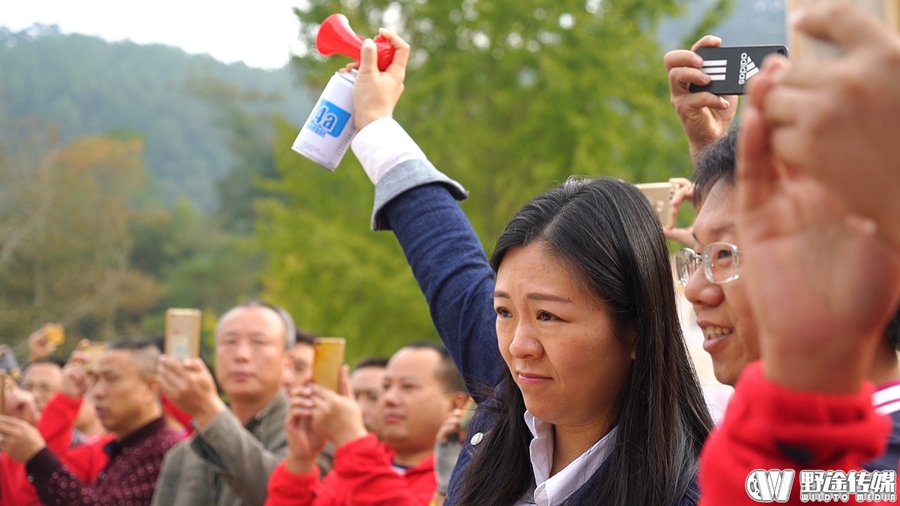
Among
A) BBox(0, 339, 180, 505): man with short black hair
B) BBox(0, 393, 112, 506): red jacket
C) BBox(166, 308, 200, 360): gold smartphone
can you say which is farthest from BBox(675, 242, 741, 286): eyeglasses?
BBox(0, 393, 112, 506): red jacket

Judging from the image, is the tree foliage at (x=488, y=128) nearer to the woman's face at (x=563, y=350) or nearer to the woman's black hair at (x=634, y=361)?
the woman's black hair at (x=634, y=361)

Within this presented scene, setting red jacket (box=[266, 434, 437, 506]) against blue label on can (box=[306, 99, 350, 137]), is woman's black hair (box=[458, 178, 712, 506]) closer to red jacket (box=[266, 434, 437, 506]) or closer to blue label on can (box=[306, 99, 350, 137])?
blue label on can (box=[306, 99, 350, 137])

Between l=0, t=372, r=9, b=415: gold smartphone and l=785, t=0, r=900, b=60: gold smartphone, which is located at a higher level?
l=785, t=0, r=900, b=60: gold smartphone

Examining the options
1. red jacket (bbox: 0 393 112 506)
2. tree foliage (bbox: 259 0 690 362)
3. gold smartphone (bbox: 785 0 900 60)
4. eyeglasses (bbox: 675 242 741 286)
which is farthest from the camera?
tree foliage (bbox: 259 0 690 362)

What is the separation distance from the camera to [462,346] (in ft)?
7.98

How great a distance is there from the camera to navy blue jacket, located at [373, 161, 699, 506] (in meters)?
2.40

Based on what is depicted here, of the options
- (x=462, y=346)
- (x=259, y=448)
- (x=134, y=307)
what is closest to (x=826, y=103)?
(x=462, y=346)

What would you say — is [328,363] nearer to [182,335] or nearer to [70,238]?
[182,335]

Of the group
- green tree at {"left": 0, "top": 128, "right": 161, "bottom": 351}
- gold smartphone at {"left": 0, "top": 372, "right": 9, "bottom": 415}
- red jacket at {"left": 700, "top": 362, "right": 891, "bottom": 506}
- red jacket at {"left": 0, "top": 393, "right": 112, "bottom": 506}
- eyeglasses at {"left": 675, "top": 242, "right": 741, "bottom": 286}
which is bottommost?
red jacket at {"left": 0, "top": 393, "right": 112, "bottom": 506}

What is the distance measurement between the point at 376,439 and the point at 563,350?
1.60 m

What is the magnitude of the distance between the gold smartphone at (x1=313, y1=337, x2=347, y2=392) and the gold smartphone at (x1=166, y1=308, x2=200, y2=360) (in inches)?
28.6

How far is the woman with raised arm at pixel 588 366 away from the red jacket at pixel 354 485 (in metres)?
1.10

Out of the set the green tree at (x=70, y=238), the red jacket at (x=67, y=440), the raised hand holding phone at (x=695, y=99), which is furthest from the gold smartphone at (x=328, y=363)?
the green tree at (x=70, y=238)

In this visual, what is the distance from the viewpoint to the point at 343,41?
8.74 ft
